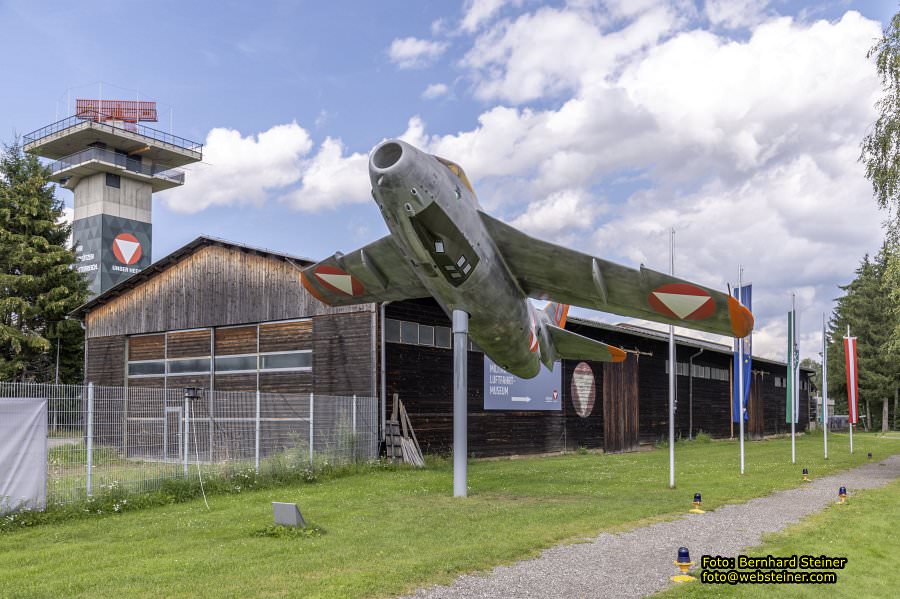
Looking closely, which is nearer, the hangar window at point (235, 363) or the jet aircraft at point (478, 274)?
the jet aircraft at point (478, 274)

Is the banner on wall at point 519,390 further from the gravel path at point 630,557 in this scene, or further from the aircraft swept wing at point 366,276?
the gravel path at point 630,557

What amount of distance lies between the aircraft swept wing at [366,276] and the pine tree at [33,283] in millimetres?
28468

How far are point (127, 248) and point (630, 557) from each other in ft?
Answer: 185

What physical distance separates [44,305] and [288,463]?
28201mm

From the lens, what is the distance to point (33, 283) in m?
38.2

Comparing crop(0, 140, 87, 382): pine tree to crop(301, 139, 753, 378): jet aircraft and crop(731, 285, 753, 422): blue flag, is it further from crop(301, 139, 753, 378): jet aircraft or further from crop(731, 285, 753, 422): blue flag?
crop(731, 285, 753, 422): blue flag

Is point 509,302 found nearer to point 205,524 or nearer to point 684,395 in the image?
point 205,524

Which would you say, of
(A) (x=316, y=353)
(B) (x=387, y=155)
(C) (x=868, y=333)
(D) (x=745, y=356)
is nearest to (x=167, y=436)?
(A) (x=316, y=353)

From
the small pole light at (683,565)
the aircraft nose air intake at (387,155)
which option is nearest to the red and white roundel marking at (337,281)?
the aircraft nose air intake at (387,155)

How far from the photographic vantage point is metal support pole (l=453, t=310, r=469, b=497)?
47.8 ft

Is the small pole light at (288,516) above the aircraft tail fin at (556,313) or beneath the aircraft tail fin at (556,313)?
beneath

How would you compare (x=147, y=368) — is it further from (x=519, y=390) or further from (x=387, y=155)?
(x=387, y=155)

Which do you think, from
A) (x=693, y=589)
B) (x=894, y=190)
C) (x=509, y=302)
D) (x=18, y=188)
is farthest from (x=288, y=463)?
(x=18, y=188)

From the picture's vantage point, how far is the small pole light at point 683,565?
775 cm
